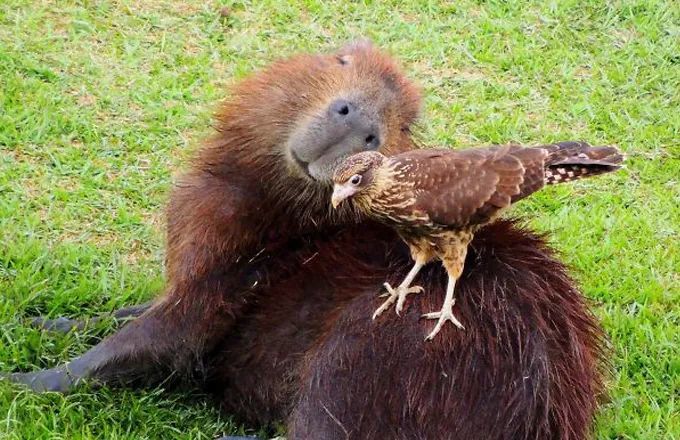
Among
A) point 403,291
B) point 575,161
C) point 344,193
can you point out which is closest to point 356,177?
point 344,193

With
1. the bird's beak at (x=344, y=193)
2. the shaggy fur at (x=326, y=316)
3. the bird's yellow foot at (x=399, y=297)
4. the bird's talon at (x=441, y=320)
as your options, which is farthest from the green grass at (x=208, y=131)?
the bird's beak at (x=344, y=193)

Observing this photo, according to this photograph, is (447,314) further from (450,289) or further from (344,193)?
(344,193)

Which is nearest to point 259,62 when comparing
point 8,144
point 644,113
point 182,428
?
point 8,144

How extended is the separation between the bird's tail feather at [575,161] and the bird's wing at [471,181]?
29 millimetres

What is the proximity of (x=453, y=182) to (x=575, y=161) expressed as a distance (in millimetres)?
341

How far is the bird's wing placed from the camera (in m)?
2.86

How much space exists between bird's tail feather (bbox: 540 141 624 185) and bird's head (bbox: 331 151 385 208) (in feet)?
1.54

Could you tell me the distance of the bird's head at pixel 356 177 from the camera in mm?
2908

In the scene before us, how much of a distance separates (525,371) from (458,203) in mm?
538

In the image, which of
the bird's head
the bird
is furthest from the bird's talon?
the bird's head

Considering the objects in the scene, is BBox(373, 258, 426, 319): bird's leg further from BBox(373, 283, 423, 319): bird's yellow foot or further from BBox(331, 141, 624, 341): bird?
BBox(331, 141, 624, 341): bird

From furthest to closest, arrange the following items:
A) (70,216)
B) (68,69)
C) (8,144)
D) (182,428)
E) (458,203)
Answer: (68,69)
(8,144)
(70,216)
(182,428)
(458,203)

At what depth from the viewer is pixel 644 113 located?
227 inches

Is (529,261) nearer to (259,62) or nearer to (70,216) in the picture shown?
(70,216)
